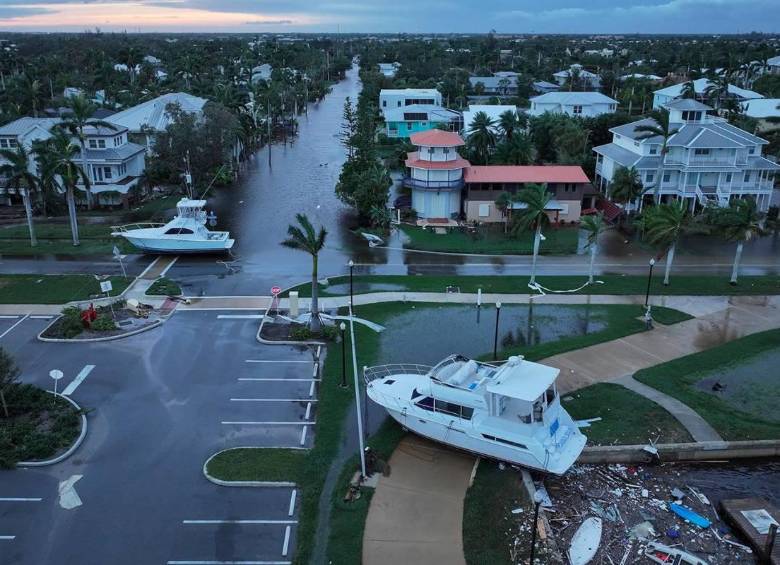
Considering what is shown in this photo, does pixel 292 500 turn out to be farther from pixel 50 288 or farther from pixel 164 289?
pixel 50 288

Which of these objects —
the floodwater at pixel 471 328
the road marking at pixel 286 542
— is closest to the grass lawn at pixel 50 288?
the floodwater at pixel 471 328

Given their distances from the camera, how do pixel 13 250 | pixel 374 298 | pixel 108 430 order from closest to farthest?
1. pixel 108 430
2. pixel 374 298
3. pixel 13 250

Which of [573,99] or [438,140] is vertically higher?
[573,99]

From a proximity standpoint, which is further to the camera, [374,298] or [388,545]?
[374,298]

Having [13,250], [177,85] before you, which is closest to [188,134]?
[13,250]

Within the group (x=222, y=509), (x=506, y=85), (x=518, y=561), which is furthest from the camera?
(x=506, y=85)

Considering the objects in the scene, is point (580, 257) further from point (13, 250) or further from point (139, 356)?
point (13, 250)

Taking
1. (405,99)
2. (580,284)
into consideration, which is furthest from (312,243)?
(405,99)
